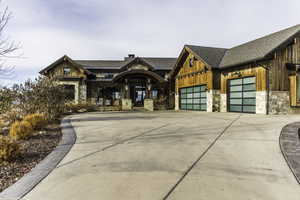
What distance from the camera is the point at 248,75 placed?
1327 cm

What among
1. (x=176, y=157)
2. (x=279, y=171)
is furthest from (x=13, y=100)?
(x=279, y=171)

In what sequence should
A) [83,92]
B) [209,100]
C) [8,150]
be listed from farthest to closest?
[83,92]
[209,100]
[8,150]

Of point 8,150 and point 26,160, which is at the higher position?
point 8,150

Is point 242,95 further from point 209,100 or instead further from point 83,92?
point 83,92

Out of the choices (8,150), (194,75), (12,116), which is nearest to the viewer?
(8,150)

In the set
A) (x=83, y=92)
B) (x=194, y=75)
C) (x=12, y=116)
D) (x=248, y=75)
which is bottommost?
(x=12, y=116)

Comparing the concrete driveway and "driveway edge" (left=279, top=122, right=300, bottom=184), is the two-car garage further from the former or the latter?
the concrete driveway

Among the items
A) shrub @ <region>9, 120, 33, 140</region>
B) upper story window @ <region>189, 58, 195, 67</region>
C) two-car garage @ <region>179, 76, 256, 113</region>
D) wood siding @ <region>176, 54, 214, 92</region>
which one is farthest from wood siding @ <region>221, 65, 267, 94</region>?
shrub @ <region>9, 120, 33, 140</region>

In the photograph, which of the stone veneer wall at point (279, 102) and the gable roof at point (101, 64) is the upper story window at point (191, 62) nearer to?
the stone veneer wall at point (279, 102)

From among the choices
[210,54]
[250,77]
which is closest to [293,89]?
[250,77]

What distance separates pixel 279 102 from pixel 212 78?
5.16 metres

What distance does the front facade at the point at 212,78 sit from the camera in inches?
478

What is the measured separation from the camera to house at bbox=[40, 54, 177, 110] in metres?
20.4

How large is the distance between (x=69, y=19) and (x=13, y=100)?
22.9ft
